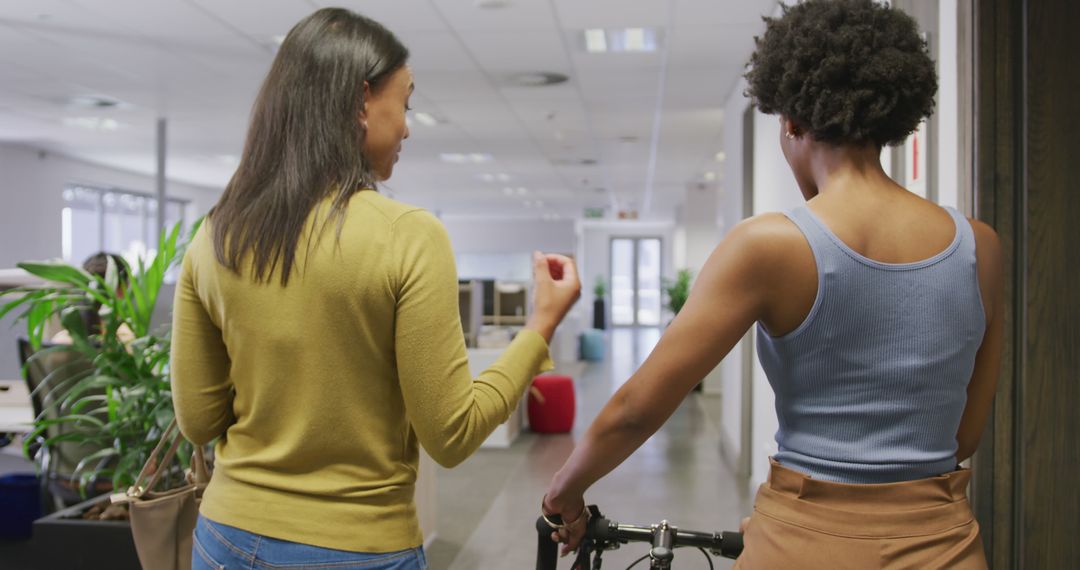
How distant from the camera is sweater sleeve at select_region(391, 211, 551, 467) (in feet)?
3.10

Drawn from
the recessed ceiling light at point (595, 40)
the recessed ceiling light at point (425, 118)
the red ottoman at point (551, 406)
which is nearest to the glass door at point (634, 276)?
the recessed ceiling light at point (425, 118)

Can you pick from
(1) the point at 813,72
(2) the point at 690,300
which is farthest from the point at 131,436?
(1) the point at 813,72

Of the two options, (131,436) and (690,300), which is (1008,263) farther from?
(131,436)

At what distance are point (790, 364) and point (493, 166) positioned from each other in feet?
34.0

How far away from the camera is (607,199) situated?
16.0 metres

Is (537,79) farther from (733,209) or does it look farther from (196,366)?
(196,366)

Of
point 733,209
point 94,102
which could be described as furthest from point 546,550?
point 94,102

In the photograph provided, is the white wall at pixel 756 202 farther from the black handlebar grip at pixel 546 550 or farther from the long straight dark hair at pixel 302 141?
the long straight dark hair at pixel 302 141

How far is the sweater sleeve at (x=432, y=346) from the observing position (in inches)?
37.2

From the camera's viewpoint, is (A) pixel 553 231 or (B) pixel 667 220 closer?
(A) pixel 553 231

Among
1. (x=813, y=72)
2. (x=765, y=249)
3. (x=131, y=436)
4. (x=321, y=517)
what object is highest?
(x=813, y=72)

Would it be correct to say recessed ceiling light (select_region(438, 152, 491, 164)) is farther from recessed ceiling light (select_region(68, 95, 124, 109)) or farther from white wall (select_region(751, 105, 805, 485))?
white wall (select_region(751, 105, 805, 485))

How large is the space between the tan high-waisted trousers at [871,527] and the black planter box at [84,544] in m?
2.00

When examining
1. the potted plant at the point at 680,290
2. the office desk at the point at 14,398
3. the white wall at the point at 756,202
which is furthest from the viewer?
the potted plant at the point at 680,290
